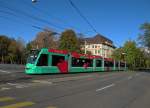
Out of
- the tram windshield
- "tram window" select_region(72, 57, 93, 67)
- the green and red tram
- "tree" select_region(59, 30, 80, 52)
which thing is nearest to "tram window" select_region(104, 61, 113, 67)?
the green and red tram

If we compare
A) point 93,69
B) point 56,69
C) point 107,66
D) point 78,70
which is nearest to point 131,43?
point 107,66

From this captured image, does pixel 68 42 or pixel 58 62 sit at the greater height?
pixel 68 42

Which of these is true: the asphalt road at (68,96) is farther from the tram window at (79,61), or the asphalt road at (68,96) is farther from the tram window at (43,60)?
the tram window at (79,61)

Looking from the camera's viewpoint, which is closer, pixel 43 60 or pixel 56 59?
pixel 43 60

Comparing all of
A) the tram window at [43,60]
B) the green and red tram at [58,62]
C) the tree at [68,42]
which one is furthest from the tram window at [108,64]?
the tree at [68,42]

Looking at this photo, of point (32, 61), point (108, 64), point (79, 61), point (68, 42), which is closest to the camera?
point (32, 61)

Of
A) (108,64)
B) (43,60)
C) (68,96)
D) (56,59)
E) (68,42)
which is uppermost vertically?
(68,42)

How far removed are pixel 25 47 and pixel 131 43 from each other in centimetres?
4248

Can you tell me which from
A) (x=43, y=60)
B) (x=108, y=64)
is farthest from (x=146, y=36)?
(x=43, y=60)

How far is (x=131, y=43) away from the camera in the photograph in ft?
358

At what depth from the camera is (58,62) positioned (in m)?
32.8

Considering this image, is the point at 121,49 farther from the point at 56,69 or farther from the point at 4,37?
the point at 56,69

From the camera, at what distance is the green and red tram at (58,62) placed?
28719 mm

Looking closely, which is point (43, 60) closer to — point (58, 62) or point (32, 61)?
point (32, 61)
